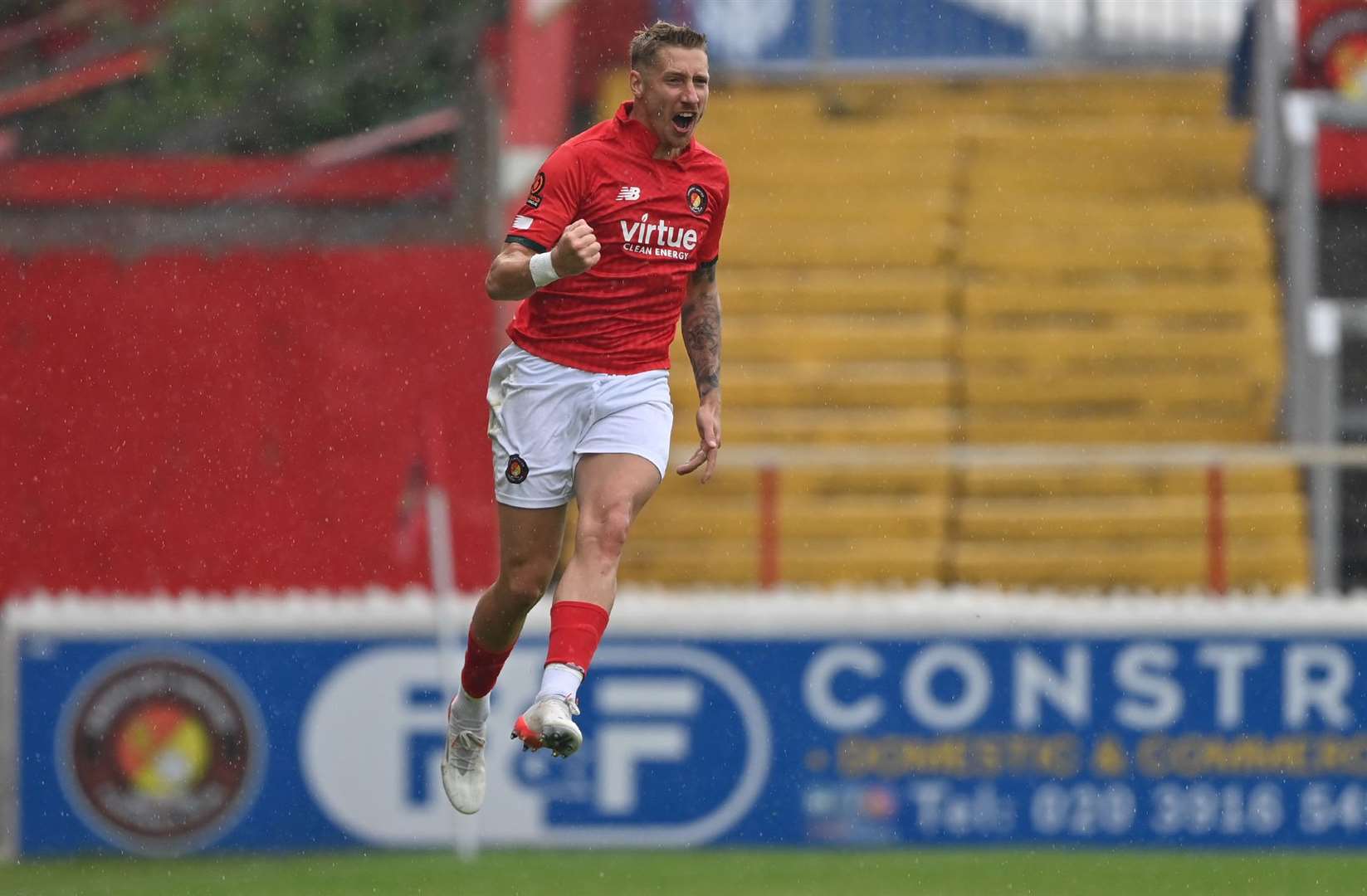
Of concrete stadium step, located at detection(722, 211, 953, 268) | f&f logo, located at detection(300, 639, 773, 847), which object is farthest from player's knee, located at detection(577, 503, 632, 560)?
concrete stadium step, located at detection(722, 211, 953, 268)

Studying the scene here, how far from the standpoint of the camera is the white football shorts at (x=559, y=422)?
21.9 ft

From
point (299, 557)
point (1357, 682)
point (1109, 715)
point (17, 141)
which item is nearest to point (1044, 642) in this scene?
point (1109, 715)

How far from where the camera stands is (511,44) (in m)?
13.6

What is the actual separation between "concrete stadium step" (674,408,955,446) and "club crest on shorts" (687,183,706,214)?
6.41 metres

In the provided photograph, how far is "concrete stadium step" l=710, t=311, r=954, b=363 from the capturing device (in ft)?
44.9

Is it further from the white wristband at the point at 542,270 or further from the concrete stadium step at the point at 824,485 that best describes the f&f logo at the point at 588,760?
the white wristband at the point at 542,270

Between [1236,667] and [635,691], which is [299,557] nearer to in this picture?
[635,691]

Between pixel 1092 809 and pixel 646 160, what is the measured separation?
17.4ft

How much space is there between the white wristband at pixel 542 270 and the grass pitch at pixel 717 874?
13.3 feet

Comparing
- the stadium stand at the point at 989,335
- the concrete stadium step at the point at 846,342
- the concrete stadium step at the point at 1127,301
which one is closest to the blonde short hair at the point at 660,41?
the stadium stand at the point at 989,335

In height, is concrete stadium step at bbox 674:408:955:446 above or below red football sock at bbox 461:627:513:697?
below

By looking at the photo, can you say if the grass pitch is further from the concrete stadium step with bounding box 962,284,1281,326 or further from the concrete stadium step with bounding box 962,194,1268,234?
the concrete stadium step with bounding box 962,194,1268,234

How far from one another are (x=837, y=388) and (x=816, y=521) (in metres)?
1.06

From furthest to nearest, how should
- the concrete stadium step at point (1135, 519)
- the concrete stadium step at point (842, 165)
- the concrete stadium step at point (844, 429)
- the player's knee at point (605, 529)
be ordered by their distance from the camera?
the concrete stadium step at point (842, 165)
the concrete stadium step at point (844, 429)
the concrete stadium step at point (1135, 519)
the player's knee at point (605, 529)
